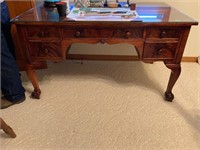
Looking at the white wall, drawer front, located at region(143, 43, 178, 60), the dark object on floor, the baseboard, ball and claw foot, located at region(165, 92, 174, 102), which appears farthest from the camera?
the baseboard

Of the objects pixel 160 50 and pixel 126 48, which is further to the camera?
pixel 126 48

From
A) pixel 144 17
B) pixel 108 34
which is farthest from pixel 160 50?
pixel 108 34

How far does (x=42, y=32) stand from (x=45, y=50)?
129mm

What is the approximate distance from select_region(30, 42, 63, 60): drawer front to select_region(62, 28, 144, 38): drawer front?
0.37 feet

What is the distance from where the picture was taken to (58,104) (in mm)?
1415

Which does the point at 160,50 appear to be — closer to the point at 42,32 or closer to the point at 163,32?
the point at 163,32

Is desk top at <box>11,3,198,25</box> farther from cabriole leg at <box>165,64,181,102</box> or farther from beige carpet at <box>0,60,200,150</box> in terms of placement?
beige carpet at <box>0,60,200,150</box>

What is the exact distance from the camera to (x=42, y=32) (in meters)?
1.16

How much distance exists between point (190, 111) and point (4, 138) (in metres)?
1.32

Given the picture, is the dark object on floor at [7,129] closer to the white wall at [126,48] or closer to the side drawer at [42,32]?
the side drawer at [42,32]

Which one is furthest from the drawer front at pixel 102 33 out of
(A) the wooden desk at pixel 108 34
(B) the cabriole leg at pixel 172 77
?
(B) the cabriole leg at pixel 172 77

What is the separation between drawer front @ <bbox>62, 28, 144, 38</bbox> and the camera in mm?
1150

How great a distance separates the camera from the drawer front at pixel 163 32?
44.5 inches

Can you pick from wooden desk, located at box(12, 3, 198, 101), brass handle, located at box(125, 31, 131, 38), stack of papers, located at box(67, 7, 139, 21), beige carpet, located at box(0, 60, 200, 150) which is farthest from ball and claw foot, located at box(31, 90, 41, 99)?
brass handle, located at box(125, 31, 131, 38)
